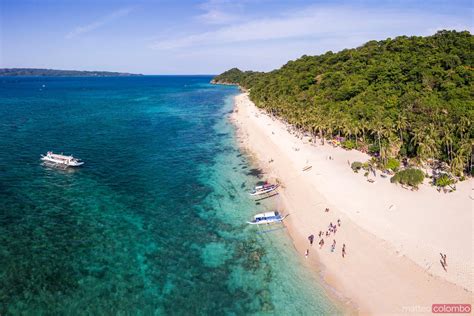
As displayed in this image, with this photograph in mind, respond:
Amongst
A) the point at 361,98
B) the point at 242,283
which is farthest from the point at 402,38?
the point at 242,283

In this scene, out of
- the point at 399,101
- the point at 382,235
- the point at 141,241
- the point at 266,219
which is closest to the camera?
the point at 382,235

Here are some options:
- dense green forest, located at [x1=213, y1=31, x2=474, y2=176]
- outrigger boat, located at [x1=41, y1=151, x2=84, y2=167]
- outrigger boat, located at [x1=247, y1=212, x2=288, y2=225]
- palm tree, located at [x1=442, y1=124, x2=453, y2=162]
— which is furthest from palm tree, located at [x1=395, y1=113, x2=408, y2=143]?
outrigger boat, located at [x1=41, y1=151, x2=84, y2=167]

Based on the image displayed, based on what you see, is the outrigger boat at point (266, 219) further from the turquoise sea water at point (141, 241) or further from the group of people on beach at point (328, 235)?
the group of people on beach at point (328, 235)

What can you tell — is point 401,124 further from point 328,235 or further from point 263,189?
point 328,235

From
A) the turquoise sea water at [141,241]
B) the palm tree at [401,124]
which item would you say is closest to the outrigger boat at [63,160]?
the turquoise sea water at [141,241]

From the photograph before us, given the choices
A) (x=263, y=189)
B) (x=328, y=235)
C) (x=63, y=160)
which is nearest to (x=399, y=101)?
(x=263, y=189)
